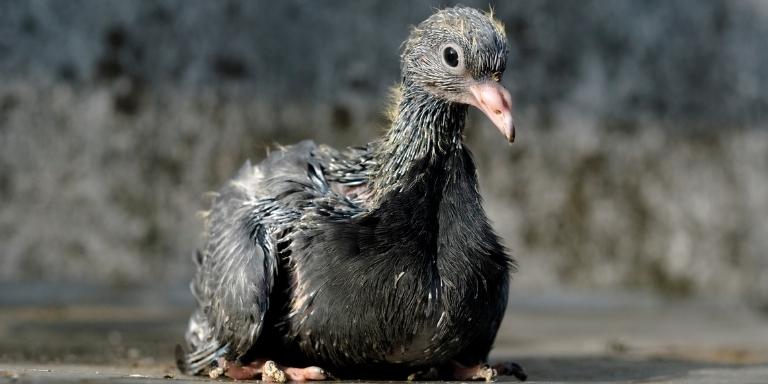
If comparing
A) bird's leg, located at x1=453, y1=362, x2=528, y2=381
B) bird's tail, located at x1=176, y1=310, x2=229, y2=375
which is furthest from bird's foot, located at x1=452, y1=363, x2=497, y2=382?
bird's tail, located at x1=176, y1=310, x2=229, y2=375

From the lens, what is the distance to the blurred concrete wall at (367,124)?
26.3 ft

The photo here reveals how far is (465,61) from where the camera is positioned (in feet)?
13.8

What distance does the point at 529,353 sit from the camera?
6.18 metres

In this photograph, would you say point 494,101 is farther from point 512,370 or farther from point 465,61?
point 512,370

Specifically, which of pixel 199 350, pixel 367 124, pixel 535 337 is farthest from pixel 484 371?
pixel 367 124

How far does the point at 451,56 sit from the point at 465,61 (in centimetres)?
10

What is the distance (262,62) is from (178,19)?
66 centimetres

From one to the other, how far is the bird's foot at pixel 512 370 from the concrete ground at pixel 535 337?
4 cm

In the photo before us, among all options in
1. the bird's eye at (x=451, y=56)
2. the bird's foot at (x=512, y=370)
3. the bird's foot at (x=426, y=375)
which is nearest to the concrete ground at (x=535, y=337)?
the bird's foot at (x=512, y=370)

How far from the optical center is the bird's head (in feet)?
13.6

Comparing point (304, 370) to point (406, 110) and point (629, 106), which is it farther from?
point (629, 106)

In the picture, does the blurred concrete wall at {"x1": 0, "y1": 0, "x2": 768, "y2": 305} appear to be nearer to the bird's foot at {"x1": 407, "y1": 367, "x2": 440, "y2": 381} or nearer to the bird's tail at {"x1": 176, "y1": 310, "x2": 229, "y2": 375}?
the bird's tail at {"x1": 176, "y1": 310, "x2": 229, "y2": 375}

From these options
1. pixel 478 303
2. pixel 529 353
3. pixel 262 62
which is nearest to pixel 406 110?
pixel 478 303

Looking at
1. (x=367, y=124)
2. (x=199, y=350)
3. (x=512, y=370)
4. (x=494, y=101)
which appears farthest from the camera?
(x=367, y=124)
